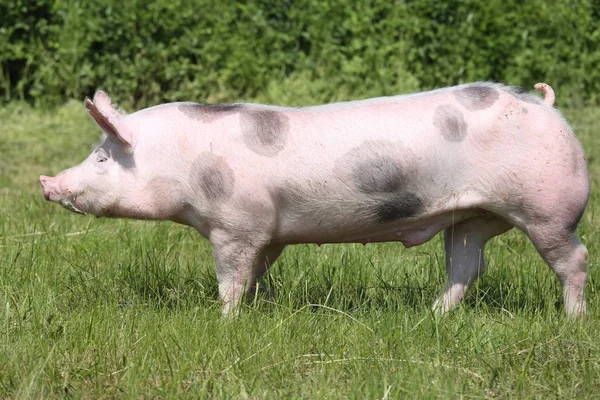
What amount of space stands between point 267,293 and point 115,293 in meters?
0.67

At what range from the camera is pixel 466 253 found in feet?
15.4

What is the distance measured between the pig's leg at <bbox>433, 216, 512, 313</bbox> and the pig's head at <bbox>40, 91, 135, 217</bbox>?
4.65 ft

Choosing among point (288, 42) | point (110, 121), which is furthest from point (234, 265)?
point (288, 42)

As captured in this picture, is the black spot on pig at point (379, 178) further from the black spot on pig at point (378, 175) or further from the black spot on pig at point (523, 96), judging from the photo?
the black spot on pig at point (523, 96)

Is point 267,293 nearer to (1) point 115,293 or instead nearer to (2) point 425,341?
(1) point 115,293

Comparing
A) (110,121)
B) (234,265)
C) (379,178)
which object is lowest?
(234,265)

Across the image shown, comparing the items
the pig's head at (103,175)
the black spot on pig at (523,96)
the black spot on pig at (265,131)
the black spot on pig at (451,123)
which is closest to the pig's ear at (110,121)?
the pig's head at (103,175)

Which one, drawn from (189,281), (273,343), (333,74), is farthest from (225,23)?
(273,343)

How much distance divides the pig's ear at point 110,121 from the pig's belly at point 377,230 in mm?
755

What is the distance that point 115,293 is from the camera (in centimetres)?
471

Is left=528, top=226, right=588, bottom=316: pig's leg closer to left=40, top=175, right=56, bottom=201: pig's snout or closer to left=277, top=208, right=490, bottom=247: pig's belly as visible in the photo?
left=277, top=208, right=490, bottom=247: pig's belly

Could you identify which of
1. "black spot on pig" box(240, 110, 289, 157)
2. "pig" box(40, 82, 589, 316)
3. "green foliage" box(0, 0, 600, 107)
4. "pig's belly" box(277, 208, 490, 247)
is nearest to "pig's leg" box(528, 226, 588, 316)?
"pig" box(40, 82, 589, 316)

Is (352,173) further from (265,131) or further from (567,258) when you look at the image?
(567,258)

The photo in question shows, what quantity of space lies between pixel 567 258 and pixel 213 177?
1.48m
